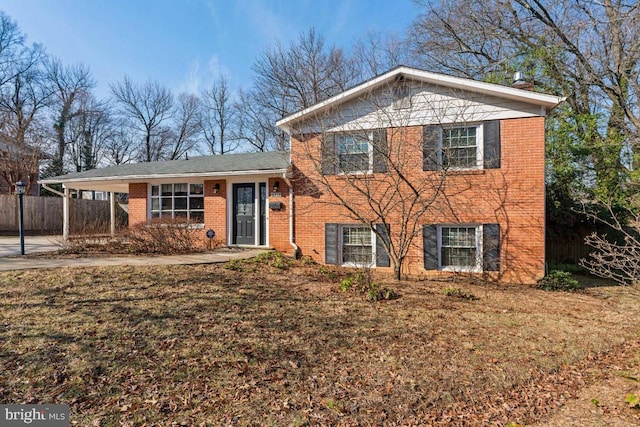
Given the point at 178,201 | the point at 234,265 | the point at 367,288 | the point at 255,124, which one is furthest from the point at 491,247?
the point at 255,124

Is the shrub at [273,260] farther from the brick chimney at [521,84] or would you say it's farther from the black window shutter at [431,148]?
the brick chimney at [521,84]

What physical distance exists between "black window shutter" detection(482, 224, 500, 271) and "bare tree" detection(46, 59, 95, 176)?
1288 inches

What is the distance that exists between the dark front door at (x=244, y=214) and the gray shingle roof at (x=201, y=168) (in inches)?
30.5

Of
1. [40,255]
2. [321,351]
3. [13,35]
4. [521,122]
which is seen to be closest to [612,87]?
[521,122]

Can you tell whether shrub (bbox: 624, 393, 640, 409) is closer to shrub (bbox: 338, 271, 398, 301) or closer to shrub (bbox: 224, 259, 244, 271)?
shrub (bbox: 338, 271, 398, 301)

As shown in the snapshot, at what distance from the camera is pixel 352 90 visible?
9.02m

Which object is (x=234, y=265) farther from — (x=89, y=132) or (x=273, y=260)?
(x=89, y=132)

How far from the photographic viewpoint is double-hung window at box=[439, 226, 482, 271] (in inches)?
340

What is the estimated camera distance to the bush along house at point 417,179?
8180mm

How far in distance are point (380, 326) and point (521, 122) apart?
662cm

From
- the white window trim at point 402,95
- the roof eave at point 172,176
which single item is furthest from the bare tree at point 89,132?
the white window trim at point 402,95

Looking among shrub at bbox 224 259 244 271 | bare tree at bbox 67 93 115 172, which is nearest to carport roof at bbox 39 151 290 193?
shrub at bbox 224 259 244 271

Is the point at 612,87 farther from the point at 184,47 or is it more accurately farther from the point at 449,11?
the point at 184,47

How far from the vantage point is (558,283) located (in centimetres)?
792
